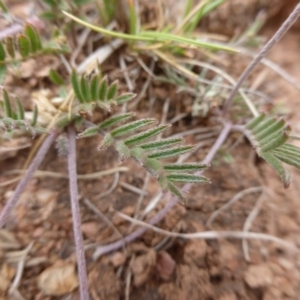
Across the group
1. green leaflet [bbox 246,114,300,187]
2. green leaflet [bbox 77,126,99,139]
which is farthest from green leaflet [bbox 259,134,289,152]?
green leaflet [bbox 77,126,99,139]

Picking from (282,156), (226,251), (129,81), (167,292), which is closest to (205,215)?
(226,251)

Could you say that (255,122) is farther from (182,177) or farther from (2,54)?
(2,54)

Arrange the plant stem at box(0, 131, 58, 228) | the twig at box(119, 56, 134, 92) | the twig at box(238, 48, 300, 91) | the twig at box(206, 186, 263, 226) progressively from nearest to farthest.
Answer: the plant stem at box(0, 131, 58, 228)
the twig at box(206, 186, 263, 226)
the twig at box(119, 56, 134, 92)
the twig at box(238, 48, 300, 91)

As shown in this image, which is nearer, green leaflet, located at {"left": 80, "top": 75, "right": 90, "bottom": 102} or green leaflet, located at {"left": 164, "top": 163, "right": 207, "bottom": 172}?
green leaflet, located at {"left": 164, "top": 163, "right": 207, "bottom": 172}

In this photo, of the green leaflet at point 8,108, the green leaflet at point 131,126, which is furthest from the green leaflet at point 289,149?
the green leaflet at point 8,108

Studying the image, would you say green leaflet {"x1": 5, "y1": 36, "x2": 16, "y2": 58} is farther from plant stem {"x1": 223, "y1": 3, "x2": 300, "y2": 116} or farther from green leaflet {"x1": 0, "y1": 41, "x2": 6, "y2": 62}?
plant stem {"x1": 223, "y1": 3, "x2": 300, "y2": 116}

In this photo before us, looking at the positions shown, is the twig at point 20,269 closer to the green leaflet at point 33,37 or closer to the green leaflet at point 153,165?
the green leaflet at point 153,165
